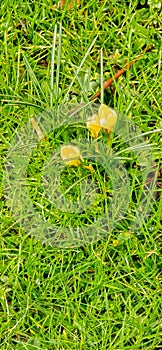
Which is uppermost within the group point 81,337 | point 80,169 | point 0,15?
point 0,15

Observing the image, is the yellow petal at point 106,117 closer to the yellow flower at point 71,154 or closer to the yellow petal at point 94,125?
the yellow petal at point 94,125

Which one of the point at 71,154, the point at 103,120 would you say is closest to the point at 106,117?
the point at 103,120

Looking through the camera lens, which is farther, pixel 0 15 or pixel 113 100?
pixel 0 15

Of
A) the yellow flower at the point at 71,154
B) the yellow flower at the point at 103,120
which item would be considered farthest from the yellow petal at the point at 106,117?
the yellow flower at the point at 71,154

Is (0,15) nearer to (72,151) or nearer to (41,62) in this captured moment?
(41,62)

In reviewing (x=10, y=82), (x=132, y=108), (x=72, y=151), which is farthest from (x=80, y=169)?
(x=10, y=82)

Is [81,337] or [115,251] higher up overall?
[115,251]

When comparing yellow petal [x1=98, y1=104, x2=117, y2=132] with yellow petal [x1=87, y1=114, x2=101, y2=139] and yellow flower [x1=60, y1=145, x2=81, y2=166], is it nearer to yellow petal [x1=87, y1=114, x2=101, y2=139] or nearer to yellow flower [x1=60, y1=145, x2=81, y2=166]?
yellow petal [x1=87, y1=114, x2=101, y2=139]
